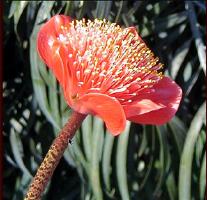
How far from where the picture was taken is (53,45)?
0.36 m

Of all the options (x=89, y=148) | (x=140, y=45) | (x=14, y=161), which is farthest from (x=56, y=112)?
(x=140, y=45)

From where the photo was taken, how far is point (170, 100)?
15.1 inches

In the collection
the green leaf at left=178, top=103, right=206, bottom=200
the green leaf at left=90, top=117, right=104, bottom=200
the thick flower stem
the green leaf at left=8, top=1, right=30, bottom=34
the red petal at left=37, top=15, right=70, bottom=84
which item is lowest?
the green leaf at left=178, top=103, right=206, bottom=200

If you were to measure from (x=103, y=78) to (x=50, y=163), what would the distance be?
72mm

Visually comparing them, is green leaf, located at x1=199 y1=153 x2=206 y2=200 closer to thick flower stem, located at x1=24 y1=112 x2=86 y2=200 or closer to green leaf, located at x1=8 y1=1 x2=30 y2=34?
green leaf, located at x1=8 y1=1 x2=30 y2=34

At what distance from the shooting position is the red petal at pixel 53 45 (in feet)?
1.15

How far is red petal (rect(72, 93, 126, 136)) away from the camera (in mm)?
342

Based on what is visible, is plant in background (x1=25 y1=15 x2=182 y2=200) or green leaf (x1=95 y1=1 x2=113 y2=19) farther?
green leaf (x1=95 y1=1 x2=113 y2=19)

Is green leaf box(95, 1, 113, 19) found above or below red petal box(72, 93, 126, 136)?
below

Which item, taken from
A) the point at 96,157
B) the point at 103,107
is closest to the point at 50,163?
the point at 103,107

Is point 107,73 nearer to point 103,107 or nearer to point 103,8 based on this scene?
point 103,107

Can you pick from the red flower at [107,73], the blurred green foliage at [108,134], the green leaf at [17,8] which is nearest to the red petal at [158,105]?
the red flower at [107,73]

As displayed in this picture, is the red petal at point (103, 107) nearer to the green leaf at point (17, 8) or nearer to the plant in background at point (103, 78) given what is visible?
the plant in background at point (103, 78)

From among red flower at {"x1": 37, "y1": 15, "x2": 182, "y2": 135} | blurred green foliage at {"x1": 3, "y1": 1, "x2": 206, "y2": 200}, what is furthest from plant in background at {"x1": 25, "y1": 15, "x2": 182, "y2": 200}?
blurred green foliage at {"x1": 3, "y1": 1, "x2": 206, "y2": 200}
